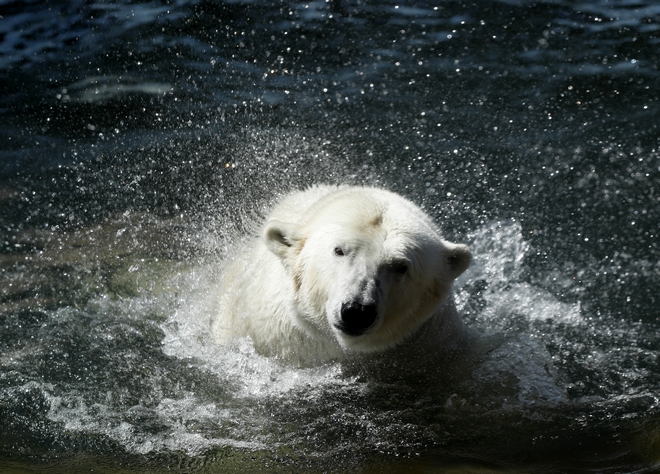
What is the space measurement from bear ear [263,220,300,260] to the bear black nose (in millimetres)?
682

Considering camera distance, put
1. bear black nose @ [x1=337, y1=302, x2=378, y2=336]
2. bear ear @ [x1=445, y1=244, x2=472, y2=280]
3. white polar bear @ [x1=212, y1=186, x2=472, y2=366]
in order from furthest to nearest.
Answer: bear ear @ [x1=445, y1=244, x2=472, y2=280] < white polar bear @ [x1=212, y1=186, x2=472, y2=366] < bear black nose @ [x1=337, y1=302, x2=378, y2=336]

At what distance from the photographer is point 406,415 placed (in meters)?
3.91

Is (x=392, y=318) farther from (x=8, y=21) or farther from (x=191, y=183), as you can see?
(x=8, y=21)

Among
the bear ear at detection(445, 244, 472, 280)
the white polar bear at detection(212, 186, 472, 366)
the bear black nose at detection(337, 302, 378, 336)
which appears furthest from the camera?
the bear ear at detection(445, 244, 472, 280)

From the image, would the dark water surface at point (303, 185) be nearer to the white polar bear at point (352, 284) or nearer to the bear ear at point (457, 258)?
the white polar bear at point (352, 284)

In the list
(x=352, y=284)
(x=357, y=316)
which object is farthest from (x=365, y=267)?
(x=357, y=316)

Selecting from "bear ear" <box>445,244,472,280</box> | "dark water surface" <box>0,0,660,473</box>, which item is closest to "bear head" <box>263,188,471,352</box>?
"bear ear" <box>445,244,472,280</box>

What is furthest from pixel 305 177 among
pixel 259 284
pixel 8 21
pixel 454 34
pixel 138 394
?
pixel 8 21

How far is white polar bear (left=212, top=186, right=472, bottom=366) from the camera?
3.31m

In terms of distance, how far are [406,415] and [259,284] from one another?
1.11 meters

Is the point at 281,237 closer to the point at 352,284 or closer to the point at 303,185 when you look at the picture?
the point at 352,284

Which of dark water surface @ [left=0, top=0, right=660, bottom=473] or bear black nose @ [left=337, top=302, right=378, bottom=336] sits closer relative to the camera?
bear black nose @ [left=337, top=302, right=378, bottom=336]

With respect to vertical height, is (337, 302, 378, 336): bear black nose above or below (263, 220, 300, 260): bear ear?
below

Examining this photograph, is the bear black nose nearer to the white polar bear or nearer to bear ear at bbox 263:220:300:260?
the white polar bear
